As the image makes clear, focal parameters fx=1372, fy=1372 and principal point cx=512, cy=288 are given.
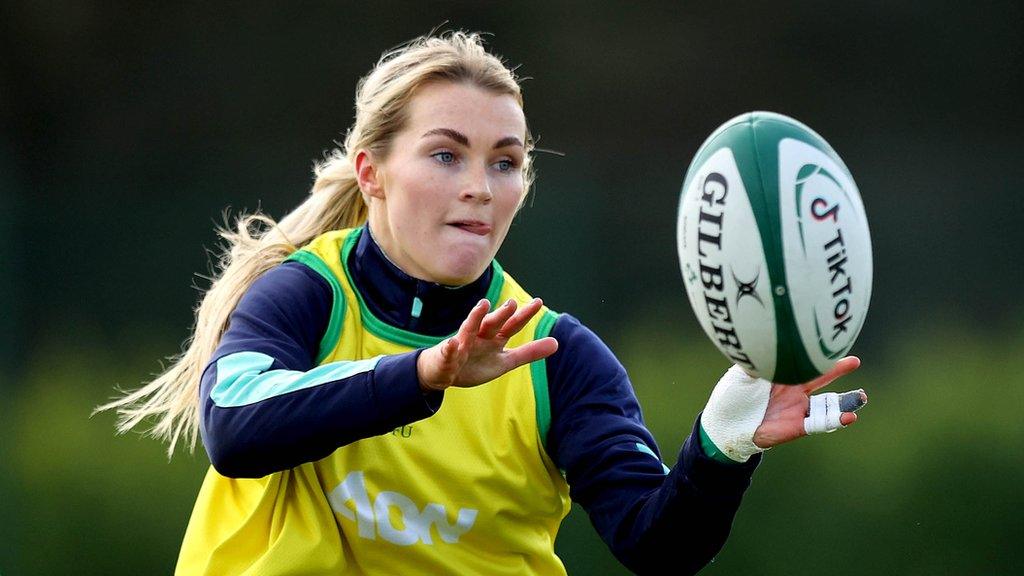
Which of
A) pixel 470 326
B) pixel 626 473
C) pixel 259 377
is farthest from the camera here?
pixel 626 473

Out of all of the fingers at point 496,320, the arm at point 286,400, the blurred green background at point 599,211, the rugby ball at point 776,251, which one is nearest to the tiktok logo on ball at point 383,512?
the arm at point 286,400

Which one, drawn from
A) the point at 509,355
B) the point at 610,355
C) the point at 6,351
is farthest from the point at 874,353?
the point at 6,351

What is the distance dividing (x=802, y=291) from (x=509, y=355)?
47cm

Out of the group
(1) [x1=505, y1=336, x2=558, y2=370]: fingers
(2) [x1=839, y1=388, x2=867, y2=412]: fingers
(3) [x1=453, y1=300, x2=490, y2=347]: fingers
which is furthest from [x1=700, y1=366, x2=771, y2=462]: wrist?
(3) [x1=453, y1=300, x2=490, y2=347]: fingers

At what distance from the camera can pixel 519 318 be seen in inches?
83.5

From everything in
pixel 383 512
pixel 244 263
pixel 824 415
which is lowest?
pixel 383 512

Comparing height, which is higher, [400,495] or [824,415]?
[824,415]

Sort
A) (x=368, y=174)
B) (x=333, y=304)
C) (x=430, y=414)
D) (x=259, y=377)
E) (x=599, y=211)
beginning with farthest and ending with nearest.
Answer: (x=599, y=211) < (x=368, y=174) < (x=333, y=304) < (x=259, y=377) < (x=430, y=414)

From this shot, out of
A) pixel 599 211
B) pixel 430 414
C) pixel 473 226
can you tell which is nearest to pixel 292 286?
pixel 473 226

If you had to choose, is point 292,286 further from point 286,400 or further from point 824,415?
point 824,415

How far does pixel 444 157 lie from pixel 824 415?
858 mm

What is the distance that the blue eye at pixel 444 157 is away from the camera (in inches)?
103

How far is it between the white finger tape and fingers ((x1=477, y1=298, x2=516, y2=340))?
21.9 inches

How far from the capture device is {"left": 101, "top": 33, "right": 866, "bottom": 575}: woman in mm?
2463
